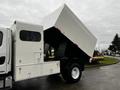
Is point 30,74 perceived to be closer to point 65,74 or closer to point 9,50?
point 9,50

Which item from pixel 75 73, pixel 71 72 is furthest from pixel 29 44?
pixel 75 73

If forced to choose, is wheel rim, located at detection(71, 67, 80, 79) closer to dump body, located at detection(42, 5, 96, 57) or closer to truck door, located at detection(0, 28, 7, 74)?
dump body, located at detection(42, 5, 96, 57)

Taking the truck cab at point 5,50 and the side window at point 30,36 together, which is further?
the side window at point 30,36

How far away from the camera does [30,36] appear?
23.8 ft

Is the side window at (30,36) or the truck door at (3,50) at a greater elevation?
the side window at (30,36)

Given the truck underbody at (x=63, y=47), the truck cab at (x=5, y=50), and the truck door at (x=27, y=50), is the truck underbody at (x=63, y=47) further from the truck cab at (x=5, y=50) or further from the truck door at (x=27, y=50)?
the truck cab at (x=5, y=50)

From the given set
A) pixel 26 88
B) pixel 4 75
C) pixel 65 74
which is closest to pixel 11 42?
pixel 4 75

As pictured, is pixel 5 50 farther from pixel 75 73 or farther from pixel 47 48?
pixel 75 73

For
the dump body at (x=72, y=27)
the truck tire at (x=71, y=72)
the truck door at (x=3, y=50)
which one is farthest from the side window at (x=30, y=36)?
the truck tire at (x=71, y=72)

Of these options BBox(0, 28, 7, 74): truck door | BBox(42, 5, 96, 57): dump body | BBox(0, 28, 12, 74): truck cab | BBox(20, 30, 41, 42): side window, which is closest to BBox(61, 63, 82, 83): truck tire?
BBox(42, 5, 96, 57): dump body

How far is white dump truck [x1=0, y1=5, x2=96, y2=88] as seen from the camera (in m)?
6.73

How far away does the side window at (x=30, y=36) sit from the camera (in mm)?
7004

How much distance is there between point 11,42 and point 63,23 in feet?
8.91

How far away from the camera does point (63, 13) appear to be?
841 cm
